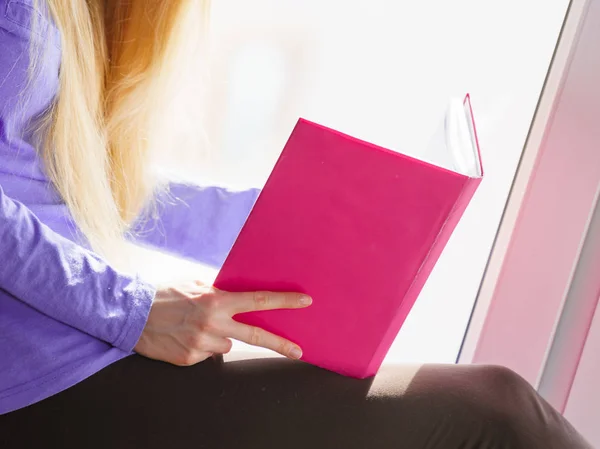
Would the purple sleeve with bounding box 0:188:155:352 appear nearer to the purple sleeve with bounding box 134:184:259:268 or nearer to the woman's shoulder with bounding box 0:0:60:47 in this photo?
the woman's shoulder with bounding box 0:0:60:47

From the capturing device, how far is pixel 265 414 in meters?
0.60

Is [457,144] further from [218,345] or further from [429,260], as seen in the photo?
[218,345]

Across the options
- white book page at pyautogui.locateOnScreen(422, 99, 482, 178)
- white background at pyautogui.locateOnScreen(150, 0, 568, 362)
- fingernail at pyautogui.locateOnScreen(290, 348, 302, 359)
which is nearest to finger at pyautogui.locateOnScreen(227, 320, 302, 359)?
fingernail at pyautogui.locateOnScreen(290, 348, 302, 359)

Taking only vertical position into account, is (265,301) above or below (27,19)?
below

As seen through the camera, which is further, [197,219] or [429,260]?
[197,219]

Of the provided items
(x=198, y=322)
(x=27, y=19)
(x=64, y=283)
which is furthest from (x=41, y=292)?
(x=27, y=19)

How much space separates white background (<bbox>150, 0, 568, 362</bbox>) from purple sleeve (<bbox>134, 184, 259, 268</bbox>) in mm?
153

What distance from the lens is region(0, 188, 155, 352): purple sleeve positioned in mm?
582

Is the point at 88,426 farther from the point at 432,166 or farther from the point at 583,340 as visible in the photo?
the point at 583,340

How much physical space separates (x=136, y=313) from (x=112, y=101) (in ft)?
1.02

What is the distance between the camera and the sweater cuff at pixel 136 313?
607mm

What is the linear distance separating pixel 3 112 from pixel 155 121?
22cm

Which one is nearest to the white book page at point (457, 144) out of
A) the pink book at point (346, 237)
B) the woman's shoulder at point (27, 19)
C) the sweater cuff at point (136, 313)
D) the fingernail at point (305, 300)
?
the pink book at point (346, 237)

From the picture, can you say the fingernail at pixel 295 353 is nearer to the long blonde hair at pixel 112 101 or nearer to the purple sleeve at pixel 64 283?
the purple sleeve at pixel 64 283
